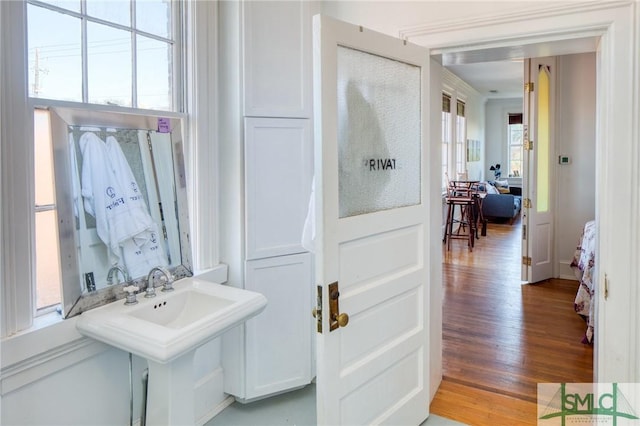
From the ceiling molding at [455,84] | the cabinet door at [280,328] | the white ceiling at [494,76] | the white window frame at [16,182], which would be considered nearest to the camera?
the white window frame at [16,182]

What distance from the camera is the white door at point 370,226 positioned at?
1.69m

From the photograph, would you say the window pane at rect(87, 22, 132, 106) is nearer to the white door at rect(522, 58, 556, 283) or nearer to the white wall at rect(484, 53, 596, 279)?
the white door at rect(522, 58, 556, 283)

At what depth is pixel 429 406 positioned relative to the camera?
259 centimetres

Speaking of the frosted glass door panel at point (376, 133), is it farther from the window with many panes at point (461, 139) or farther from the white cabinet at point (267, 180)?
the window with many panes at point (461, 139)

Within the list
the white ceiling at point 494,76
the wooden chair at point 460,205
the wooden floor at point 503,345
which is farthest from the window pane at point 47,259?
the wooden chair at point 460,205

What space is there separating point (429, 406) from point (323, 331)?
1.30 metres

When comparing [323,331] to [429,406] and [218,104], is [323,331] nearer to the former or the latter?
[429,406]

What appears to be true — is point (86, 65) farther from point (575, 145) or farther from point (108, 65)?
point (575, 145)

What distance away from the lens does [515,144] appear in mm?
12039

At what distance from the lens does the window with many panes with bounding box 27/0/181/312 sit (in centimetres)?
170

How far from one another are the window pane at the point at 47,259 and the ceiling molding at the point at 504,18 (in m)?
1.95

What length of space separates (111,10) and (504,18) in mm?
1865

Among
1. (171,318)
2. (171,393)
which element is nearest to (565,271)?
(171,318)

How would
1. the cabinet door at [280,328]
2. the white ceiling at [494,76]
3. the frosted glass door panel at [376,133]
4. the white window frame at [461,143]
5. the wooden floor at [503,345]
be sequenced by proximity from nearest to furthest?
the frosted glass door panel at [376,133], the cabinet door at [280,328], the wooden floor at [503,345], the white ceiling at [494,76], the white window frame at [461,143]
